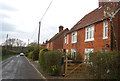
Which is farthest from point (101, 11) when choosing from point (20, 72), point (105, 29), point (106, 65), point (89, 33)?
point (20, 72)

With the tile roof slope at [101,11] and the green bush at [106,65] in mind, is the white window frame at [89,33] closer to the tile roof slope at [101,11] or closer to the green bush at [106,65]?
the tile roof slope at [101,11]

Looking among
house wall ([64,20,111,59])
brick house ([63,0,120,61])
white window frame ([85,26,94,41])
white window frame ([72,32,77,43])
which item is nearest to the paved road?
brick house ([63,0,120,61])

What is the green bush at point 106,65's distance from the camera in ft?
27.1

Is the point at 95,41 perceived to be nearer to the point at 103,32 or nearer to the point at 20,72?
the point at 103,32

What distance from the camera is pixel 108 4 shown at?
12469 mm

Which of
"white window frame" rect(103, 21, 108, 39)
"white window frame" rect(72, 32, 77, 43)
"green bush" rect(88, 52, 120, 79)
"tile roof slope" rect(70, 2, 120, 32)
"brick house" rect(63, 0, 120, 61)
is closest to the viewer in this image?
"green bush" rect(88, 52, 120, 79)

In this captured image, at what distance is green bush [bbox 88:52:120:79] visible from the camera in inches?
325

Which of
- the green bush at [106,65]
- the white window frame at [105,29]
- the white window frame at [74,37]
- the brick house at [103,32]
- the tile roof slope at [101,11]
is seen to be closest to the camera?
the green bush at [106,65]

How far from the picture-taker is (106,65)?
8.34m

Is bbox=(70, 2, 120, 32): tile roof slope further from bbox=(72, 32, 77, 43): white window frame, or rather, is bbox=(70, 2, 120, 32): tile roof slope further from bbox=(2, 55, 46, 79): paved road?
bbox=(2, 55, 46, 79): paved road

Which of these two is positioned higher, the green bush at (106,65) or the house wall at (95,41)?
the house wall at (95,41)

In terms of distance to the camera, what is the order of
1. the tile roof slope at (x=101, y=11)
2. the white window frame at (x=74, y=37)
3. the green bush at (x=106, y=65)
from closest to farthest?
the green bush at (x=106, y=65) → the tile roof slope at (x=101, y=11) → the white window frame at (x=74, y=37)

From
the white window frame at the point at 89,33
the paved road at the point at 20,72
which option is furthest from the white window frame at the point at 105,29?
the paved road at the point at 20,72

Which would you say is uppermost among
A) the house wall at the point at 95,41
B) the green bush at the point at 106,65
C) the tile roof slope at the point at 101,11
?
the tile roof slope at the point at 101,11
